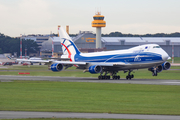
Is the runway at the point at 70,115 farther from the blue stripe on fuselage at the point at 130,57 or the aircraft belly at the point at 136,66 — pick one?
the aircraft belly at the point at 136,66

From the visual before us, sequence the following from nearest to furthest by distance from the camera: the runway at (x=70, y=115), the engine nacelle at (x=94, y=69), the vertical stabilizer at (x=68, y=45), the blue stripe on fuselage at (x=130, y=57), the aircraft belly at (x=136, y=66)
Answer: the runway at (x=70, y=115) → the blue stripe on fuselage at (x=130, y=57) → the aircraft belly at (x=136, y=66) → the engine nacelle at (x=94, y=69) → the vertical stabilizer at (x=68, y=45)

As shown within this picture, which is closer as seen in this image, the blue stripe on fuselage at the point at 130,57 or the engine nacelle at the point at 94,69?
the blue stripe on fuselage at the point at 130,57

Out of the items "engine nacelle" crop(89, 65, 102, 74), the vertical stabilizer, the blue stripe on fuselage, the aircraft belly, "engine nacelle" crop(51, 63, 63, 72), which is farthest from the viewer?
the vertical stabilizer

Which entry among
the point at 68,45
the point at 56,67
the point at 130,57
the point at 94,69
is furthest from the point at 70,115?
the point at 68,45

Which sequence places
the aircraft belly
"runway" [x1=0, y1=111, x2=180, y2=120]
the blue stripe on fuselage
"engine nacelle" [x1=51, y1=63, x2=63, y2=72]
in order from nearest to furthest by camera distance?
"runway" [x1=0, y1=111, x2=180, y2=120]
the blue stripe on fuselage
the aircraft belly
"engine nacelle" [x1=51, y1=63, x2=63, y2=72]

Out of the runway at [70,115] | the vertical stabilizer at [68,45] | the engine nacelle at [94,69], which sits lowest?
the runway at [70,115]

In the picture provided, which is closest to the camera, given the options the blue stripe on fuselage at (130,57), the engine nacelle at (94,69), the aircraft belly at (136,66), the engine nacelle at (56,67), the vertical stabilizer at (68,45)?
the blue stripe on fuselage at (130,57)

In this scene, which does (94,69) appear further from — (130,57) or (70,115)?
(70,115)

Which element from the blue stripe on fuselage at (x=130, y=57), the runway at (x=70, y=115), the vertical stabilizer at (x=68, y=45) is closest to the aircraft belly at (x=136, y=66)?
the blue stripe on fuselage at (x=130, y=57)

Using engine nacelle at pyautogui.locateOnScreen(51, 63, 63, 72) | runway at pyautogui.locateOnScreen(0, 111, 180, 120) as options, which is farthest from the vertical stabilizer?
runway at pyautogui.locateOnScreen(0, 111, 180, 120)

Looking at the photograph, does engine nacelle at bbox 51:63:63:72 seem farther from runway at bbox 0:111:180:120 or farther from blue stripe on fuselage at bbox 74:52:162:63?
runway at bbox 0:111:180:120

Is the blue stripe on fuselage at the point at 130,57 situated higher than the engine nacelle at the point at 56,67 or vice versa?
the blue stripe on fuselage at the point at 130,57

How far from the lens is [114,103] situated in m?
26.7

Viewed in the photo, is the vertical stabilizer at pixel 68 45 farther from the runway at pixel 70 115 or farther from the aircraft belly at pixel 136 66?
the runway at pixel 70 115
